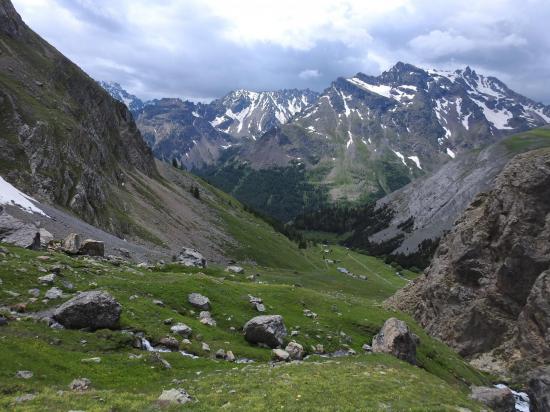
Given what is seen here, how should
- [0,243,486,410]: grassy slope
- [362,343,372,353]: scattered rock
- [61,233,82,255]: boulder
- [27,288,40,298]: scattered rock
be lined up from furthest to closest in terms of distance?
1. [61,233,82,255]: boulder
2. [362,343,372,353]: scattered rock
3. [27,288,40,298]: scattered rock
4. [0,243,486,410]: grassy slope

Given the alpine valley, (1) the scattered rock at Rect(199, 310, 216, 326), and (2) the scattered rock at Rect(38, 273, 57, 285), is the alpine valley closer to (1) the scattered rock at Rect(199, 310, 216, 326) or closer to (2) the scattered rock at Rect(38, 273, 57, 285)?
(2) the scattered rock at Rect(38, 273, 57, 285)

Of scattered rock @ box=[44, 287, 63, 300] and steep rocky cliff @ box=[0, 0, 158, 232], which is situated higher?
steep rocky cliff @ box=[0, 0, 158, 232]

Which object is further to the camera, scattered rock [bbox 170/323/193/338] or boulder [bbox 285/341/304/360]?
boulder [bbox 285/341/304/360]

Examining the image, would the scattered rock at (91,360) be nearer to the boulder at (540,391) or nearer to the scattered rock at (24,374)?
the scattered rock at (24,374)

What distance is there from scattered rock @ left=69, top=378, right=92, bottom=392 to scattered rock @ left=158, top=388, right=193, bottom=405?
4.99 metres

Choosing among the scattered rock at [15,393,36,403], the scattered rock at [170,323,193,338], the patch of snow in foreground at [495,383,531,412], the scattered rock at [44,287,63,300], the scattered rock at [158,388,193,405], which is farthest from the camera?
the patch of snow in foreground at [495,383,531,412]

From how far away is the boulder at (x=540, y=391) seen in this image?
161 ft

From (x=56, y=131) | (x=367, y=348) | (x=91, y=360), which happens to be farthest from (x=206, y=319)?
(x=56, y=131)

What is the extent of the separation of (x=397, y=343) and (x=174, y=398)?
3111 cm

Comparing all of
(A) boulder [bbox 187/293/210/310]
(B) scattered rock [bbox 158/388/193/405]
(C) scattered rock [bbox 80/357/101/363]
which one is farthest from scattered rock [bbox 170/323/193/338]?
(B) scattered rock [bbox 158/388/193/405]

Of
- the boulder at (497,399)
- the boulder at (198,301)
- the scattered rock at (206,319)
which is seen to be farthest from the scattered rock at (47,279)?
the boulder at (497,399)

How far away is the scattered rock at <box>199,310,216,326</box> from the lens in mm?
44656

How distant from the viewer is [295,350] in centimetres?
4331

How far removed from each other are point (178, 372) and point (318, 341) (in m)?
20.0
